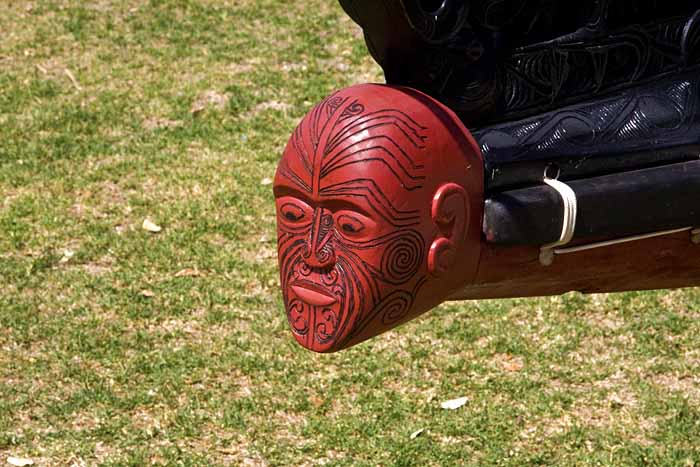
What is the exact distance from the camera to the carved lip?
1.80m

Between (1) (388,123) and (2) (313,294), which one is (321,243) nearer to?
(2) (313,294)

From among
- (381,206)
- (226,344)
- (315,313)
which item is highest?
(381,206)

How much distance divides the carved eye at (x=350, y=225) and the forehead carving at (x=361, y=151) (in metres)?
0.04

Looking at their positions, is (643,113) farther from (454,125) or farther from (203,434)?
(203,434)

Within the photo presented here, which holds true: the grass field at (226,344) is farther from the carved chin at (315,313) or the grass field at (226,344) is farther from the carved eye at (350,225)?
the carved eye at (350,225)

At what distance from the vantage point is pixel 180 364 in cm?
487

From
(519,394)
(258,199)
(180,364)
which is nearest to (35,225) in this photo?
(258,199)

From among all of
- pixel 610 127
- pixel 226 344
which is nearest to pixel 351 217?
pixel 610 127

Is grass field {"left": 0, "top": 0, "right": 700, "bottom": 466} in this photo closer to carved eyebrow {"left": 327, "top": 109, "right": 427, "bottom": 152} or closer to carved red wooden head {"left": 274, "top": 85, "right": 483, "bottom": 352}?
carved red wooden head {"left": 274, "top": 85, "right": 483, "bottom": 352}

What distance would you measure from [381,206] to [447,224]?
0.11 m

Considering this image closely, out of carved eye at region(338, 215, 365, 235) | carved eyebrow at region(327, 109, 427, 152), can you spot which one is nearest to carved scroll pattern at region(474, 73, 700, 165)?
carved eyebrow at region(327, 109, 427, 152)

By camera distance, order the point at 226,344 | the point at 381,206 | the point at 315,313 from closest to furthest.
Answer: the point at 381,206
the point at 315,313
the point at 226,344

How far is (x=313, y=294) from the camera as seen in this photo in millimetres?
1834

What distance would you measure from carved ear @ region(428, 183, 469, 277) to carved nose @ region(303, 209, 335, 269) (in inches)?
6.7
